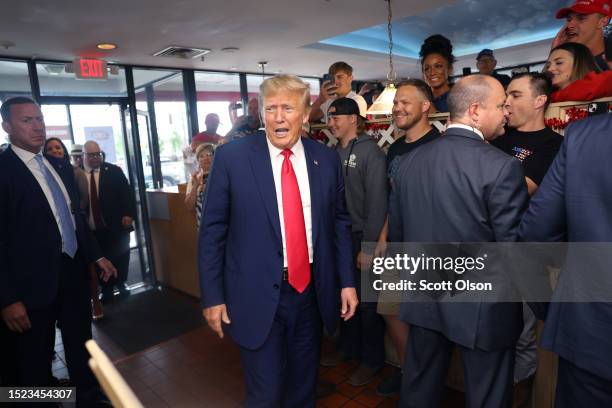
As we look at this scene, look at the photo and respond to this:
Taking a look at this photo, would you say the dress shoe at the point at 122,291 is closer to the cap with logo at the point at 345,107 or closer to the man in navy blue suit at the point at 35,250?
the man in navy blue suit at the point at 35,250

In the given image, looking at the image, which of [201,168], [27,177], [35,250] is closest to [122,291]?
[201,168]

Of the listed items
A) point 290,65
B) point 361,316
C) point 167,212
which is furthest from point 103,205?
point 290,65

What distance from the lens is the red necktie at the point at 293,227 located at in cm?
152

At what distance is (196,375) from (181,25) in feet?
10.6

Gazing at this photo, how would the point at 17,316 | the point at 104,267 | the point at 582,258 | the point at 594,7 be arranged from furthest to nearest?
1. the point at 104,267
2. the point at 594,7
3. the point at 17,316
4. the point at 582,258

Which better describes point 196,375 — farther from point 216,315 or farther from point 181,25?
point 181,25

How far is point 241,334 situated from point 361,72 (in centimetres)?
769

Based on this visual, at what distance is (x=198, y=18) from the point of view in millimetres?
3752

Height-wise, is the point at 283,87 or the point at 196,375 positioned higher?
the point at 283,87

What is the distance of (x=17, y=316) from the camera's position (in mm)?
1897

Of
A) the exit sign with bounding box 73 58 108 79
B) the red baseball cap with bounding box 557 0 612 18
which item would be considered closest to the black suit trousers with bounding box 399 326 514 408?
the red baseball cap with bounding box 557 0 612 18

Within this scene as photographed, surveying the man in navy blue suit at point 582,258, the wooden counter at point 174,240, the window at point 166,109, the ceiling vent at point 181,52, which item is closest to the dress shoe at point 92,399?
the wooden counter at point 174,240

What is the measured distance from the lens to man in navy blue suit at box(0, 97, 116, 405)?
1942 millimetres

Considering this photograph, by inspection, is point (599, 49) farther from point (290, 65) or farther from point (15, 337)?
A: point (290, 65)
